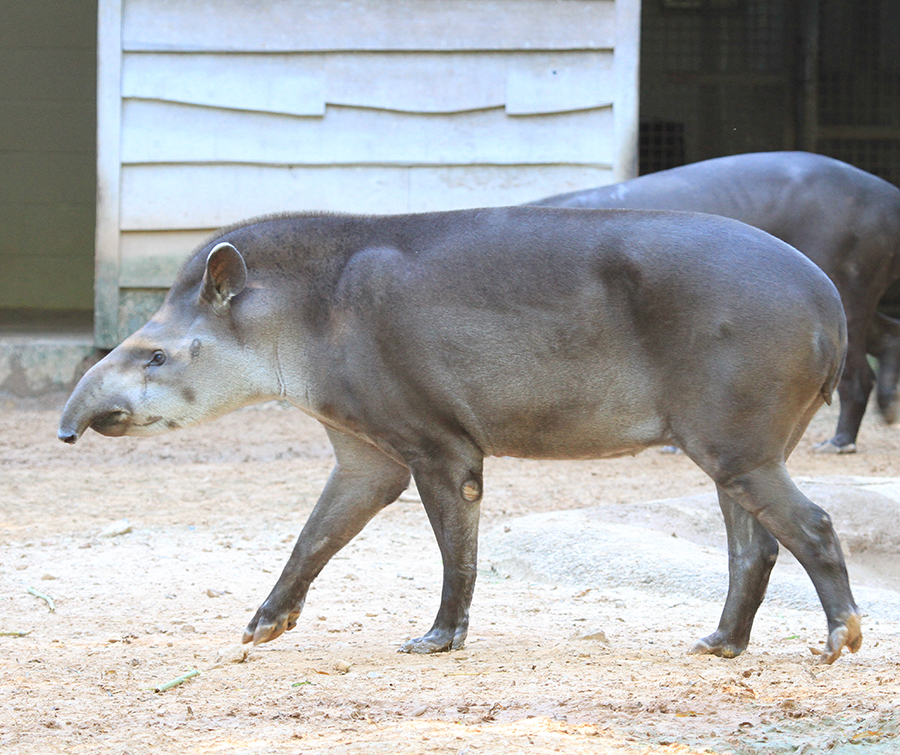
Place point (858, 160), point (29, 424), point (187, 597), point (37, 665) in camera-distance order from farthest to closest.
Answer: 1. point (858, 160)
2. point (29, 424)
3. point (187, 597)
4. point (37, 665)

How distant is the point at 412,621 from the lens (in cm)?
387

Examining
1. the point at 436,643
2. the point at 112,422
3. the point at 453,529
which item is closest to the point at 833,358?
the point at 453,529

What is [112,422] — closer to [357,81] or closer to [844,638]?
[844,638]

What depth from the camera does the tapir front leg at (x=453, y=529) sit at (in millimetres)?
3391

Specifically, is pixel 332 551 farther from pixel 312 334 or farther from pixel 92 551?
pixel 92 551

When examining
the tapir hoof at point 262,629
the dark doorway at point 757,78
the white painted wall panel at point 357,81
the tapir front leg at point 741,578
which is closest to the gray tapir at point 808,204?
the white painted wall panel at point 357,81

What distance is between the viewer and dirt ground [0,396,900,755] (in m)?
2.56

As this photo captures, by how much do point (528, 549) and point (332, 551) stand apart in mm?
1188

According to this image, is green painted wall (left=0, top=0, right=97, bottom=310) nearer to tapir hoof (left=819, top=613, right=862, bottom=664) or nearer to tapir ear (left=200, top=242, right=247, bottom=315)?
tapir ear (left=200, top=242, right=247, bottom=315)

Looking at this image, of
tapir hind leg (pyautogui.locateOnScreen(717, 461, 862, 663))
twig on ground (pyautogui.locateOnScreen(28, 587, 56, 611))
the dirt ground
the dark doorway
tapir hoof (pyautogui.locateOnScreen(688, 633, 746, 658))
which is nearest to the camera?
the dirt ground

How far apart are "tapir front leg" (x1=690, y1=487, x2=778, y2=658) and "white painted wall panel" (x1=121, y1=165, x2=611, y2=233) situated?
16.5ft

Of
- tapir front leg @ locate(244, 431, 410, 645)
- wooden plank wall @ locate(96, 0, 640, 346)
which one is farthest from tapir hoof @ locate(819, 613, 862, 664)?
wooden plank wall @ locate(96, 0, 640, 346)

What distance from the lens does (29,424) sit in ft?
25.6

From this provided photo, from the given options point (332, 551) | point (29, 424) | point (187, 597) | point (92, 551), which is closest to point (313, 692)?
point (332, 551)
